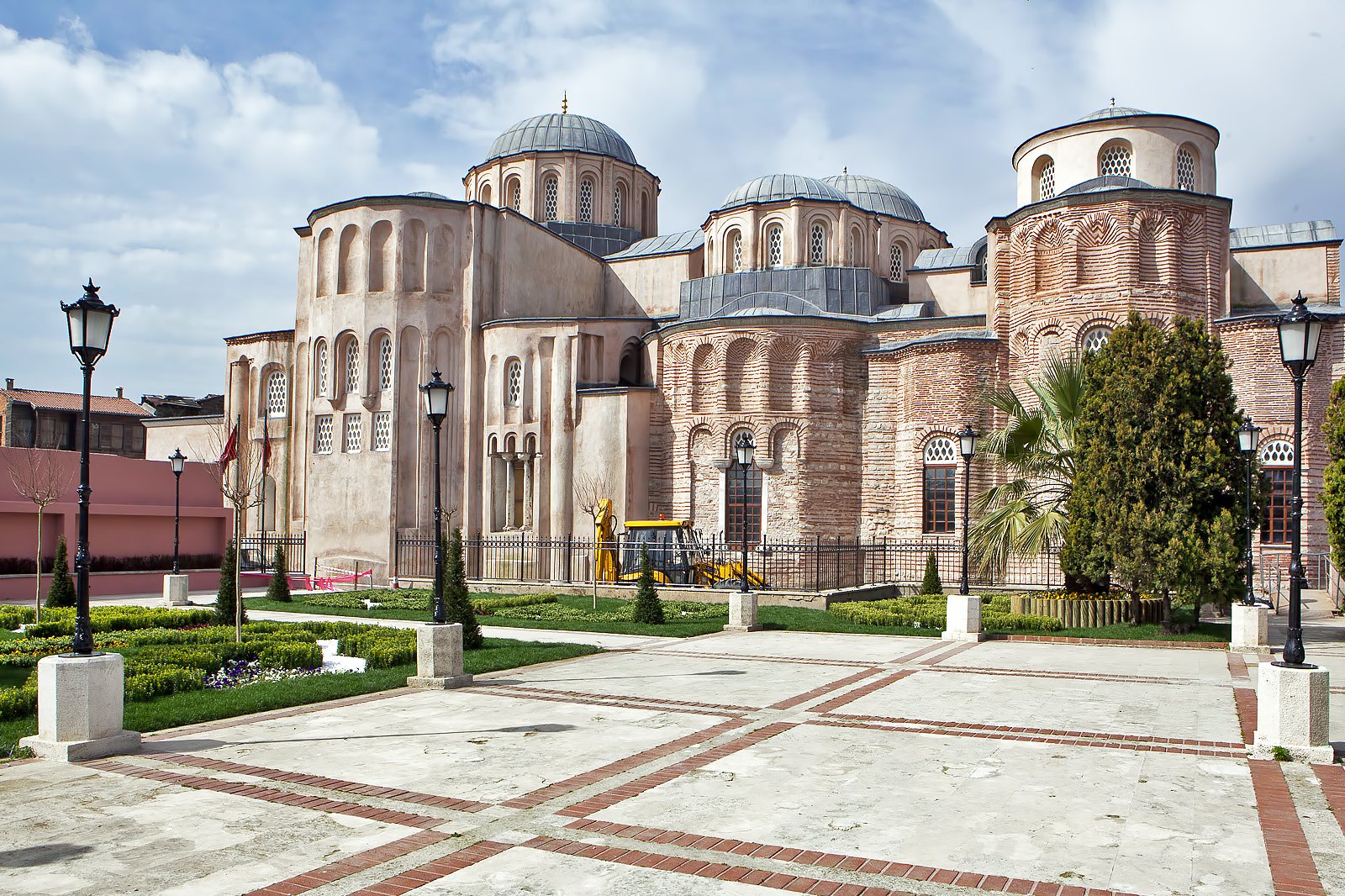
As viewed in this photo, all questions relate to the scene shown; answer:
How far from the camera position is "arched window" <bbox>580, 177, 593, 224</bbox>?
140ft

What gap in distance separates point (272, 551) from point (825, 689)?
27.8m

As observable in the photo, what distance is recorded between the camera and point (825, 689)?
11562 mm

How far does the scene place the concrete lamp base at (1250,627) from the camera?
1533 centimetres

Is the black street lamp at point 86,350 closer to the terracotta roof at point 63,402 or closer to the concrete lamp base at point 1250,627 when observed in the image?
the concrete lamp base at point 1250,627

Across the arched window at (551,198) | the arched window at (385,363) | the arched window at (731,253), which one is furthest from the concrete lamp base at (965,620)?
the arched window at (551,198)

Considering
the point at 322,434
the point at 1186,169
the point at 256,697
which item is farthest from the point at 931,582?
the point at 322,434

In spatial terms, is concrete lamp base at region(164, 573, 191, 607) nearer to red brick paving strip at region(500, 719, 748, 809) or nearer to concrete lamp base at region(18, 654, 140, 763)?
concrete lamp base at region(18, 654, 140, 763)

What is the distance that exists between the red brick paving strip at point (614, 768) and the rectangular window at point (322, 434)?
28084mm

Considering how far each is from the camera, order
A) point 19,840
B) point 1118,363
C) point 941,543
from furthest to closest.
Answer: point 941,543 → point 1118,363 → point 19,840

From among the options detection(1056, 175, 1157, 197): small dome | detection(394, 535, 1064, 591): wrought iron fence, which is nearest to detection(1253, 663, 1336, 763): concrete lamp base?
detection(394, 535, 1064, 591): wrought iron fence

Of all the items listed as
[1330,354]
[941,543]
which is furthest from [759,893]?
[1330,354]

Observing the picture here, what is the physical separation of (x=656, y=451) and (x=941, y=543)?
9.48m

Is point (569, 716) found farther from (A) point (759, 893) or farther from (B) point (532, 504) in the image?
(B) point (532, 504)

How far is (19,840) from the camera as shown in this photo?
594 centimetres
